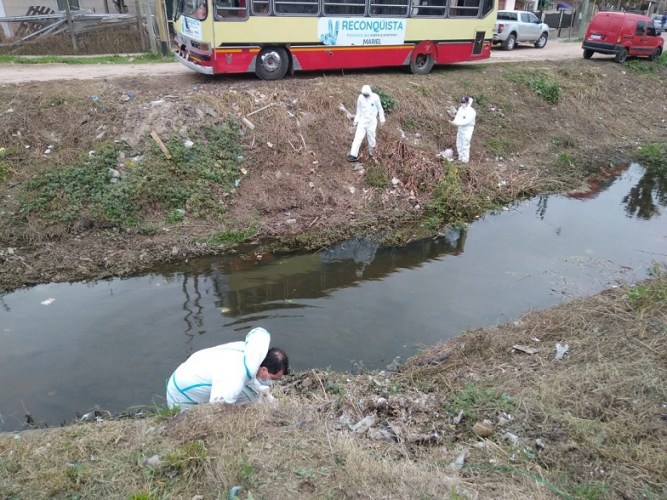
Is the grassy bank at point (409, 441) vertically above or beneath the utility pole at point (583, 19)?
beneath

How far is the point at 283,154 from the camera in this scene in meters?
10.2

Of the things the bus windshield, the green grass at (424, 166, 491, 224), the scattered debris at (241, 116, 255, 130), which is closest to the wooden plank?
the scattered debris at (241, 116, 255, 130)

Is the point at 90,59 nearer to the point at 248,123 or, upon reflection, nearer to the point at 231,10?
the point at 231,10

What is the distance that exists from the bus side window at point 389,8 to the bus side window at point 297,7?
5.31 feet

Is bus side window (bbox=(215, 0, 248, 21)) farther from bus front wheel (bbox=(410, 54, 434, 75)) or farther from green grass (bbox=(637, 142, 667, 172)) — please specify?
green grass (bbox=(637, 142, 667, 172))

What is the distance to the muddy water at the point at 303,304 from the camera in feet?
18.3

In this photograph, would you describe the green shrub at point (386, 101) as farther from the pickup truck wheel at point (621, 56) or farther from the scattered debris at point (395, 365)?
the pickup truck wheel at point (621, 56)

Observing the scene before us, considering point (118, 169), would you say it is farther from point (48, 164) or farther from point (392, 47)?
point (392, 47)

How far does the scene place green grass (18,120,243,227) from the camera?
330 inches

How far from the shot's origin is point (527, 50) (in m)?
21.6

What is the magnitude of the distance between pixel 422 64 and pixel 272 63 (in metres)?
4.91

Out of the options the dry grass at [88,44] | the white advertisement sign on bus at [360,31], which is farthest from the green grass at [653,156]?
the dry grass at [88,44]

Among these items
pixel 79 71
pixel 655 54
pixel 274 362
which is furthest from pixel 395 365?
pixel 655 54

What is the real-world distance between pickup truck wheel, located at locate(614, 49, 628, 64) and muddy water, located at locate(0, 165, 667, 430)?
12.2 meters
